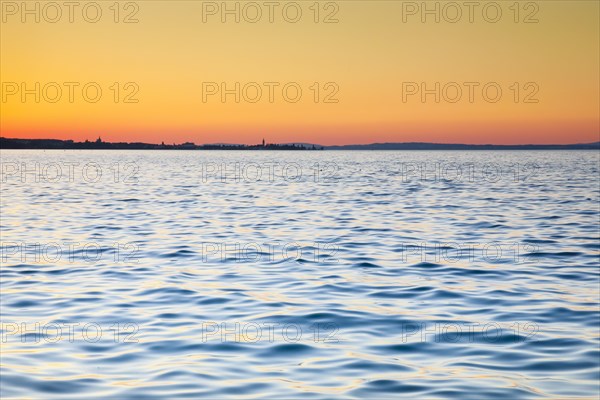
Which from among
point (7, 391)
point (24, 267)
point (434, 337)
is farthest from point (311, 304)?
point (24, 267)

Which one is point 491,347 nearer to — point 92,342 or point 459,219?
point 92,342

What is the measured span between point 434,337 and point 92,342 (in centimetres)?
462

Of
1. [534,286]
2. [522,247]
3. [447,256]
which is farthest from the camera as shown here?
[522,247]

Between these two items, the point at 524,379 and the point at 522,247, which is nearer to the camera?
the point at 524,379

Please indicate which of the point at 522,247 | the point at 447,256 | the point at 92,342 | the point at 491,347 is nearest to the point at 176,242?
the point at 447,256

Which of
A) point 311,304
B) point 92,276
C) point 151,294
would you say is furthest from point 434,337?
point 92,276

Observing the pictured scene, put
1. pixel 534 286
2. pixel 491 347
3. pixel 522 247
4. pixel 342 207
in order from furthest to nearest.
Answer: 1. pixel 342 207
2. pixel 522 247
3. pixel 534 286
4. pixel 491 347

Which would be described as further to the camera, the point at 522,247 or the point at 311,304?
the point at 522,247

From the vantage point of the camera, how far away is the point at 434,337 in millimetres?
10891

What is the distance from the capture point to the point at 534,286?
1509cm

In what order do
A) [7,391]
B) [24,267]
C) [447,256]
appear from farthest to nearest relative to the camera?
1. [447,256]
2. [24,267]
3. [7,391]

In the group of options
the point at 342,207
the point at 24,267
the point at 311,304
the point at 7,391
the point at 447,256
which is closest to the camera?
the point at 7,391

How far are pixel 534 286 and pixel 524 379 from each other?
6434 millimetres

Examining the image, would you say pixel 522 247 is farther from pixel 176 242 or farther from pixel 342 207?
pixel 342 207
